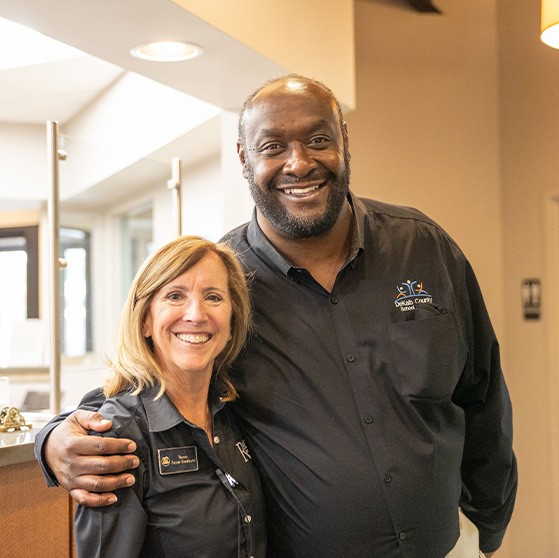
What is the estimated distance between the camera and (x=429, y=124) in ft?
15.1

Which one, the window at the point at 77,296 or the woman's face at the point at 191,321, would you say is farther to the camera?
the window at the point at 77,296

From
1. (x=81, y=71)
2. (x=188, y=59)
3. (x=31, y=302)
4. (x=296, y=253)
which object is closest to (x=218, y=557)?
(x=296, y=253)

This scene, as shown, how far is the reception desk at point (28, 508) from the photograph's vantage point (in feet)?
7.23

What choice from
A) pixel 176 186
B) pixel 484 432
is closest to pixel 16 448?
pixel 484 432

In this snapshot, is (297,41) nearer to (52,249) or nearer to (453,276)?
(52,249)

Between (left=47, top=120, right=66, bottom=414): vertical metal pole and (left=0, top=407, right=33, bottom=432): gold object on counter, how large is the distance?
0.23 m

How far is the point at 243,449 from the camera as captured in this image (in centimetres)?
181

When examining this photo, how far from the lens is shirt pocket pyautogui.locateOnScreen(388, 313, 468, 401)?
72.7 inches

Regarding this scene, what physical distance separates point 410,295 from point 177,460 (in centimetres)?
68

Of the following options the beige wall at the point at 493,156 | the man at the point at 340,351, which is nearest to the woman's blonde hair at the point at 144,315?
the man at the point at 340,351

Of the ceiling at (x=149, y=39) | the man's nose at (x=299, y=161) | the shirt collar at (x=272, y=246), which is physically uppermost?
the ceiling at (x=149, y=39)

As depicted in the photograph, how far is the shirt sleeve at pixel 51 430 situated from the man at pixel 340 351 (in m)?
0.02

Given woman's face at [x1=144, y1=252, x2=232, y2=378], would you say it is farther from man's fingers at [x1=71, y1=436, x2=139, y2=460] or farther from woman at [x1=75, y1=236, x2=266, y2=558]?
man's fingers at [x1=71, y1=436, x2=139, y2=460]

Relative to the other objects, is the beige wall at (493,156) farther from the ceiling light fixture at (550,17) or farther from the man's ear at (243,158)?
the man's ear at (243,158)
